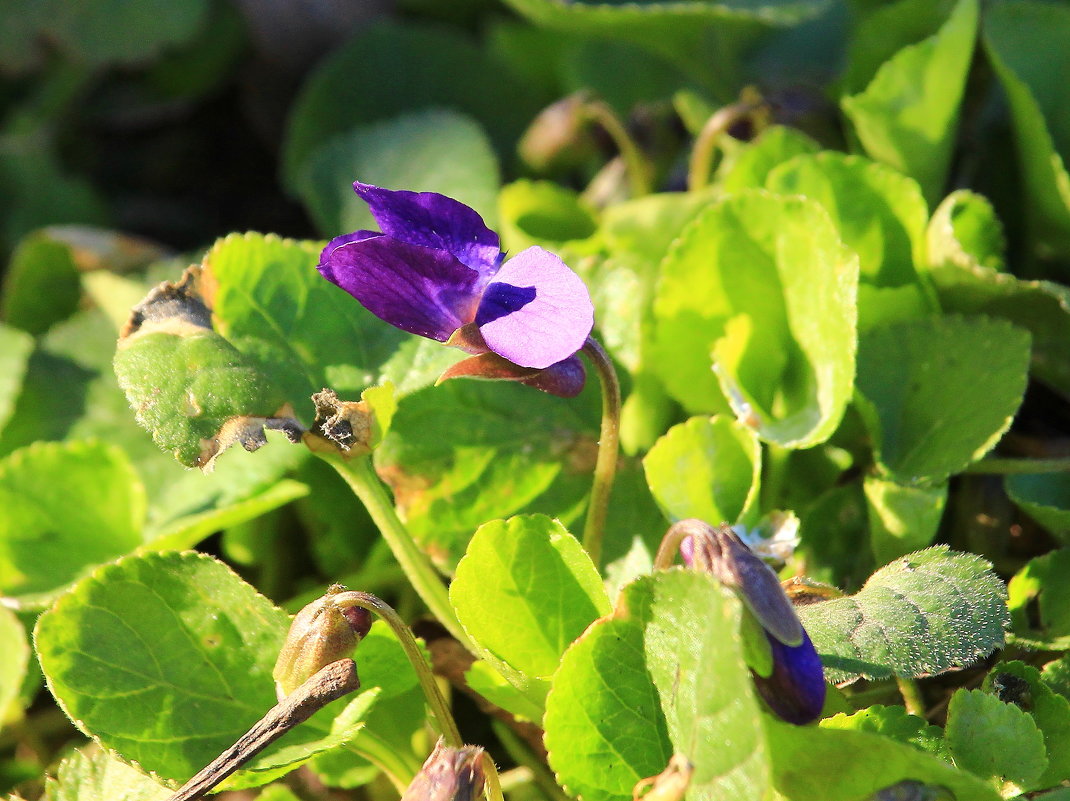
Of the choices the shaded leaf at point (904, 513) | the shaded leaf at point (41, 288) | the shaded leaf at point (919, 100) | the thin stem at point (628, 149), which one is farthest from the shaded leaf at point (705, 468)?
the shaded leaf at point (41, 288)

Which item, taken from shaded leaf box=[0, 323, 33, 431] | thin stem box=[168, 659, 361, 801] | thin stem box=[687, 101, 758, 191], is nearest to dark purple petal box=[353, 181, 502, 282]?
thin stem box=[168, 659, 361, 801]

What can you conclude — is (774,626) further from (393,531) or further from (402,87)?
(402,87)

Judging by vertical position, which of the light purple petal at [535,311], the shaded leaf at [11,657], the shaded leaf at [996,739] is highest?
the light purple petal at [535,311]

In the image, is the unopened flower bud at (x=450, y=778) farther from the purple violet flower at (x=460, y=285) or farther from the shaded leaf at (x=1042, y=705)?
the shaded leaf at (x=1042, y=705)

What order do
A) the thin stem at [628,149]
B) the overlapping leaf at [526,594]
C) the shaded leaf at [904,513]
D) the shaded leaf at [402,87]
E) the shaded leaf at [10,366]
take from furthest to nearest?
the shaded leaf at [402,87] < the thin stem at [628,149] < the shaded leaf at [10,366] < the shaded leaf at [904,513] < the overlapping leaf at [526,594]

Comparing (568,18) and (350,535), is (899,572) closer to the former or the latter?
(350,535)

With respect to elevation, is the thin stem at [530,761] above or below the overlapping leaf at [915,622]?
below

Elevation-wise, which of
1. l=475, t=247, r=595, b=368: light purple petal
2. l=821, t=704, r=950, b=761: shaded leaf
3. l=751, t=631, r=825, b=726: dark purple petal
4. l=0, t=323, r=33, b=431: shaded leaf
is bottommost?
l=0, t=323, r=33, b=431: shaded leaf

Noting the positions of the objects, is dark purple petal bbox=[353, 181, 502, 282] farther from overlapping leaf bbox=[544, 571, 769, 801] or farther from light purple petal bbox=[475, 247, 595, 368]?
overlapping leaf bbox=[544, 571, 769, 801]

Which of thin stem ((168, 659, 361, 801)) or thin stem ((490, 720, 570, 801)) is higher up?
thin stem ((168, 659, 361, 801))
